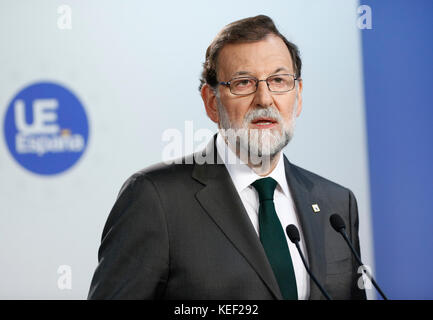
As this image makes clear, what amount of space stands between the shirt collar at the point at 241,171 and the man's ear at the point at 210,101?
14cm

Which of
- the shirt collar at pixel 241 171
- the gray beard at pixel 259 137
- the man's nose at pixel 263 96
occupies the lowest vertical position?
the shirt collar at pixel 241 171

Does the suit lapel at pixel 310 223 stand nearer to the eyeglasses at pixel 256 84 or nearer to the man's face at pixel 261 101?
the man's face at pixel 261 101

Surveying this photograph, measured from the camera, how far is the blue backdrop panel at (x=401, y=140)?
2.66m

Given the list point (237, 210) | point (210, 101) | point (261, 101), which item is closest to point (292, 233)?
point (237, 210)

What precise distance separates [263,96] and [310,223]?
44cm

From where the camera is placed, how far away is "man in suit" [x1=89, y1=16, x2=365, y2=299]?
4.91ft

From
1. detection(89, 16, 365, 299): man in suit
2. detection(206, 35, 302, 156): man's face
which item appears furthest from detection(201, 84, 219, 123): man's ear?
detection(206, 35, 302, 156): man's face

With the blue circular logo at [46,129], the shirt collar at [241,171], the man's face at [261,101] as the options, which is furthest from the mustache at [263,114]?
the blue circular logo at [46,129]

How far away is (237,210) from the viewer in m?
1.60

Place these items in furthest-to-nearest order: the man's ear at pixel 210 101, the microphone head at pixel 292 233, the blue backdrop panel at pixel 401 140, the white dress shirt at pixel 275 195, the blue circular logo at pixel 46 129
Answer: the blue backdrop panel at pixel 401 140 < the blue circular logo at pixel 46 129 < the man's ear at pixel 210 101 < the white dress shirt at pixel 275 195 < the microphone head at pixel 292 233

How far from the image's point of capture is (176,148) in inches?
95.3

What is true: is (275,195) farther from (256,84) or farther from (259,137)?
(256,84)
